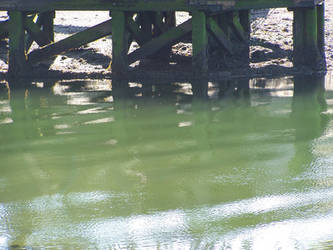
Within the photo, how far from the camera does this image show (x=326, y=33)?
631 inches

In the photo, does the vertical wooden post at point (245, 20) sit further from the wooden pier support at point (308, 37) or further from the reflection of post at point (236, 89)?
the reflection of post at point (236, 89)

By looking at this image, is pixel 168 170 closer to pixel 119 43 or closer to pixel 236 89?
pixel 236 89

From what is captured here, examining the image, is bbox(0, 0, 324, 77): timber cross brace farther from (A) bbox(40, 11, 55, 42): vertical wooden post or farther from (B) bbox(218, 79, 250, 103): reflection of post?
(B) bbox(218, 79, 250, 103): reflection of post

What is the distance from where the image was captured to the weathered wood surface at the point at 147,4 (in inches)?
490

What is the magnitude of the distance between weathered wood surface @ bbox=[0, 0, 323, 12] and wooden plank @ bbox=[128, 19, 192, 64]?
448 millimetres

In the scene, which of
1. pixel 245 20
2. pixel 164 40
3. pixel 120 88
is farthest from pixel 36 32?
pixel 245 20

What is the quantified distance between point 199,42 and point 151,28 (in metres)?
2.09

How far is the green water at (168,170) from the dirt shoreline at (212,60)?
1685 millimetres

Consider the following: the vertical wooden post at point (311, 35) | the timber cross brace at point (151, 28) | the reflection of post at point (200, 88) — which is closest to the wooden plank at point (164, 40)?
the timber cross brace at point (151, 28)

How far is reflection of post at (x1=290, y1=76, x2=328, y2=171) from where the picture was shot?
8.03 meters

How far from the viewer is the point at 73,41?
1366cm

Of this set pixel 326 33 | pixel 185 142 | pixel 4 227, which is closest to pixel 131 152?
pixel 185 142

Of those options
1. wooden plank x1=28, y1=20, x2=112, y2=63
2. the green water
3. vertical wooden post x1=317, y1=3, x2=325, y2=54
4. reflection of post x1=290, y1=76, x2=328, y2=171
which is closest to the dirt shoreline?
wooden plank x1=28, y1=20, x2=112, y2=63

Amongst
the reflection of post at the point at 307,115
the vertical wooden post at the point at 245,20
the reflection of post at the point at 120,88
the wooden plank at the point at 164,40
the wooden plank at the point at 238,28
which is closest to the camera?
the reflection of post at the point at 307,115
